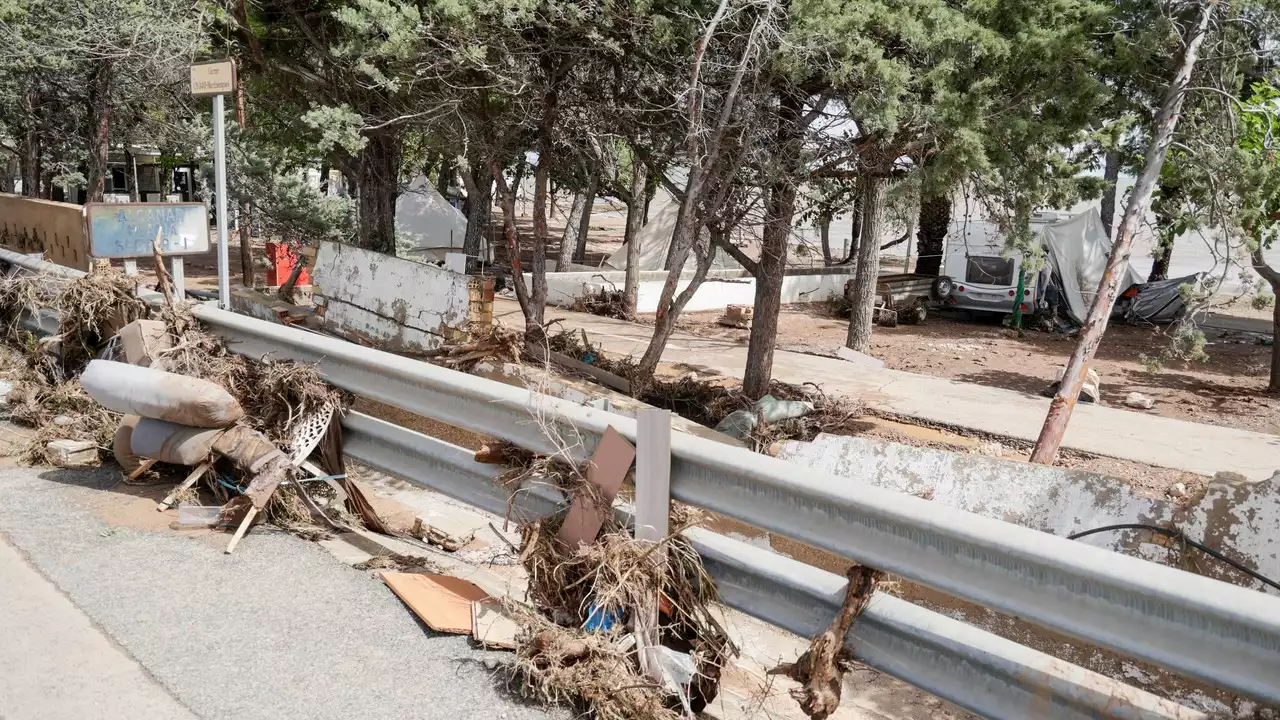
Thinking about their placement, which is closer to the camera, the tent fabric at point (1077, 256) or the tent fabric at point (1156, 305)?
the tent fabric at point (1077, 256)

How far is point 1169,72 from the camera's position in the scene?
1005 cm

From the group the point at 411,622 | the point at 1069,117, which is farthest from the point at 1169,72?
the point at 411,622

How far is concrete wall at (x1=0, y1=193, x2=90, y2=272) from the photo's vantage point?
389 inches

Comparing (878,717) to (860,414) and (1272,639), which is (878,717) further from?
(860,414)

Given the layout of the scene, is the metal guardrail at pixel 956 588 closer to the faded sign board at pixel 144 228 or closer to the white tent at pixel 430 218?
the faded sign board at pixel 144 228

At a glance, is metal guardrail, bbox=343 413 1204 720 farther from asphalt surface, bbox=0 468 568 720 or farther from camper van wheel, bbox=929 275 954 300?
camper van wheel, bbox=929 275 954 300

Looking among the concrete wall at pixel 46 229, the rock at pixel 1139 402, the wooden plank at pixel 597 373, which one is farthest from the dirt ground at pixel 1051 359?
the concrete wall at pixel 46 229

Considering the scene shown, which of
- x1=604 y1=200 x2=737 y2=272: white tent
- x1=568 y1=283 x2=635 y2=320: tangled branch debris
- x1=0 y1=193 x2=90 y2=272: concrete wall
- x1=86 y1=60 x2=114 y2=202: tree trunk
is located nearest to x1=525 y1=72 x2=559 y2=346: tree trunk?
x1=0 y1=193 x2=90 y2=272: concrete wall

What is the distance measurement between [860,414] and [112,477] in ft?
30.6

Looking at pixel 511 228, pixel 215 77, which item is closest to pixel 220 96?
pixel 215 77

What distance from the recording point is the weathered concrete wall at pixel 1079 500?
5.23 meters

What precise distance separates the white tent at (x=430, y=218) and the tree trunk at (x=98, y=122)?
10847 millimetres

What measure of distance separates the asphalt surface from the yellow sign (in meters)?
3.16

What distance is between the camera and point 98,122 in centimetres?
2205
